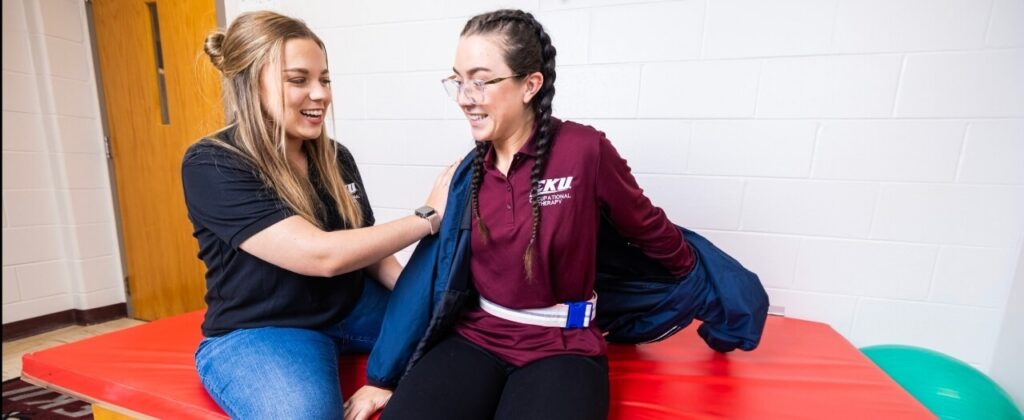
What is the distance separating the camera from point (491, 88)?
1.38m

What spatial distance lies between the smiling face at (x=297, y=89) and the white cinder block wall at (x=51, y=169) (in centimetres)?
213

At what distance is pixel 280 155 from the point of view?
1505 millimetres

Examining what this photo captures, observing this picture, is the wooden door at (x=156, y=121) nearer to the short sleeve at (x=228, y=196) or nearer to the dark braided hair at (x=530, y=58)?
the short sleeve at (x=228, y=196)

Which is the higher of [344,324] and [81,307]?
[344,324]

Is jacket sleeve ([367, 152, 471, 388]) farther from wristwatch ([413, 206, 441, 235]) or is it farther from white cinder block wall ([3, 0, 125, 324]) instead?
white cinder block wall ([3, 0, 125, 324])

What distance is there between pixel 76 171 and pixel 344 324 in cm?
232

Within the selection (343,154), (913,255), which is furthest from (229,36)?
(913,255)

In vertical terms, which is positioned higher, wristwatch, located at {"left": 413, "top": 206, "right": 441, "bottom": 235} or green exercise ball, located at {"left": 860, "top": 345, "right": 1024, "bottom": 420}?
wristwatch, located at {"left": 413, "top": 206, "right": 441, "bottom": 235}

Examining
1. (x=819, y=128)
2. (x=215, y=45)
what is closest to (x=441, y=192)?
(x=215, y=45)

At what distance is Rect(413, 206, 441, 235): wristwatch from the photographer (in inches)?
60.0

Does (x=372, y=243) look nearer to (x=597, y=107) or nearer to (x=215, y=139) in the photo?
(x=215, y=139)

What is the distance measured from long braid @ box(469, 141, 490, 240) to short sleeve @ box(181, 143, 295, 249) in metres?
0.49

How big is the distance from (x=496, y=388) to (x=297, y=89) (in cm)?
98

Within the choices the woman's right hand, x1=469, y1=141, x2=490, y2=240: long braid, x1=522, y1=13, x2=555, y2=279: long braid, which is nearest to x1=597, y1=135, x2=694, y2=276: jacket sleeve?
x1=522, y1=13, x2=555, y2=279: long braid
